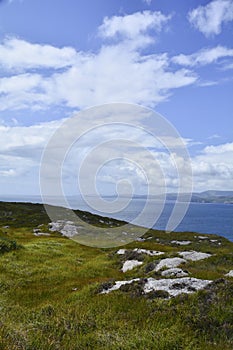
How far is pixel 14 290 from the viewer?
17500 mm

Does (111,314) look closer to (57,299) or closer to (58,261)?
(57,299)

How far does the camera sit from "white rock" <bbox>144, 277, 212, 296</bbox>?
44.4ft

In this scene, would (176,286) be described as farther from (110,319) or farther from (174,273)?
(110,319)

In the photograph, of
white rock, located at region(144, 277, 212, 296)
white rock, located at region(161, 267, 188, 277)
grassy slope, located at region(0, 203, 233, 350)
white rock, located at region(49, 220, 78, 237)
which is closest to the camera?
grassy slope, located at region(0, 203, 233, 350)

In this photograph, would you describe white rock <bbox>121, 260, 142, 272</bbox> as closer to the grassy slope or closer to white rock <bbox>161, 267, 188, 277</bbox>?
white rock <bbox>161, 267, 188, 277</bbox>

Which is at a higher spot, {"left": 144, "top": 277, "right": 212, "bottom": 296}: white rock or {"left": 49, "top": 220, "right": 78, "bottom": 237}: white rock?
{"left": 144, "top": 277, "right": 212, "bottom": 296}: white rock

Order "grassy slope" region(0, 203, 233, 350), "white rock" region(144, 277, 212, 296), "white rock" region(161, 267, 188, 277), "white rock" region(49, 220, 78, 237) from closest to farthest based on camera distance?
"grassy slope" region(0, 203, 233, 350) → "white rock" region(144, 277, 212, 296) → "white rock" region(161, 267, 188, 277) → "white rock" region(49, 220, 78, 237)

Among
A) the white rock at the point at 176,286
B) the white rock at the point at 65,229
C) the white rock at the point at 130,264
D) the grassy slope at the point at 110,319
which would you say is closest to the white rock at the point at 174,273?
the grassy slope at the point at 110,319

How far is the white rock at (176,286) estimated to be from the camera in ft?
44.4

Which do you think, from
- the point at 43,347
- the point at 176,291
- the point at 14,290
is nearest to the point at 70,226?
the point at 14,290

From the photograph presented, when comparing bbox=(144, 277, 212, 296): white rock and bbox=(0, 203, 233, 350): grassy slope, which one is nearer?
bbox=(0, 203, 233, 350): grassy slope

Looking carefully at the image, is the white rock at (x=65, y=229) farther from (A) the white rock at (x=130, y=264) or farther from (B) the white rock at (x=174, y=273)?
(B) the white rock at (x=174, y=273)

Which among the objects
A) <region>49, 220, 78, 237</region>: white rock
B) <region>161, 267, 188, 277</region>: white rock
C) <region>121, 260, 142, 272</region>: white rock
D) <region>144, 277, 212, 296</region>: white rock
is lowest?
<region>49, 220, 78, 237</region>: white rock

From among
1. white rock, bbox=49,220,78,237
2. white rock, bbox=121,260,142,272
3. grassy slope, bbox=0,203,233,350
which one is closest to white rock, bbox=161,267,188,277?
grassy slope, bbox=0,203,233,350
